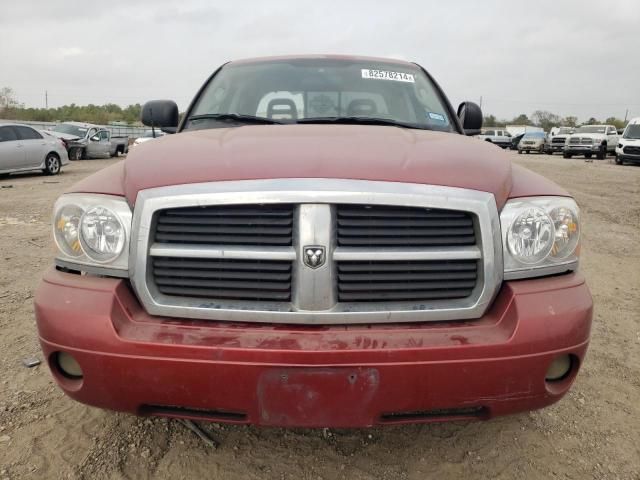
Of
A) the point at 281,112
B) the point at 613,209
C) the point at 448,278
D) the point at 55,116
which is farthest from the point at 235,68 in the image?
the point at 55,116

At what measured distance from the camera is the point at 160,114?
11.2 ft

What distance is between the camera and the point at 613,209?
8852 millimetres

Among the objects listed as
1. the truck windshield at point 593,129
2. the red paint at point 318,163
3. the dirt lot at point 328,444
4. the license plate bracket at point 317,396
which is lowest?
the dirt lot at point 328,444

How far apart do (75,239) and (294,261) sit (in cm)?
82

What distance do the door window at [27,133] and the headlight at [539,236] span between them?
1448 cm

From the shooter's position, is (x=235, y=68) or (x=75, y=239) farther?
(x=235, y=68)

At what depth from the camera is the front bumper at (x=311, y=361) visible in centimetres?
158

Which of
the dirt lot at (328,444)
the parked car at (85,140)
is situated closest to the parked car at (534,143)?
the parked car at (85,140)

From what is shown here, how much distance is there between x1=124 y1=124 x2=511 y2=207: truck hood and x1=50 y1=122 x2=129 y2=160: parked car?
20.4 metres

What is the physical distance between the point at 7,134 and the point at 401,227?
554 inches

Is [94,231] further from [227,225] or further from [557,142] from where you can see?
[557,142]

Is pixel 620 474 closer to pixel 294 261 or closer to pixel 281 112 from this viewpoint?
pixel 294 261

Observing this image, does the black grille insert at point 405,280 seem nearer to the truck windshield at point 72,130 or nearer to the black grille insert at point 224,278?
the black grille insert at point 224,278

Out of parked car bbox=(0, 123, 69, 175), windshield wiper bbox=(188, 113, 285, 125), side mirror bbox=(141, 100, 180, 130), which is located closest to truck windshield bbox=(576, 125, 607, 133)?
parked car bbox=(0, 123, 69, 175)
